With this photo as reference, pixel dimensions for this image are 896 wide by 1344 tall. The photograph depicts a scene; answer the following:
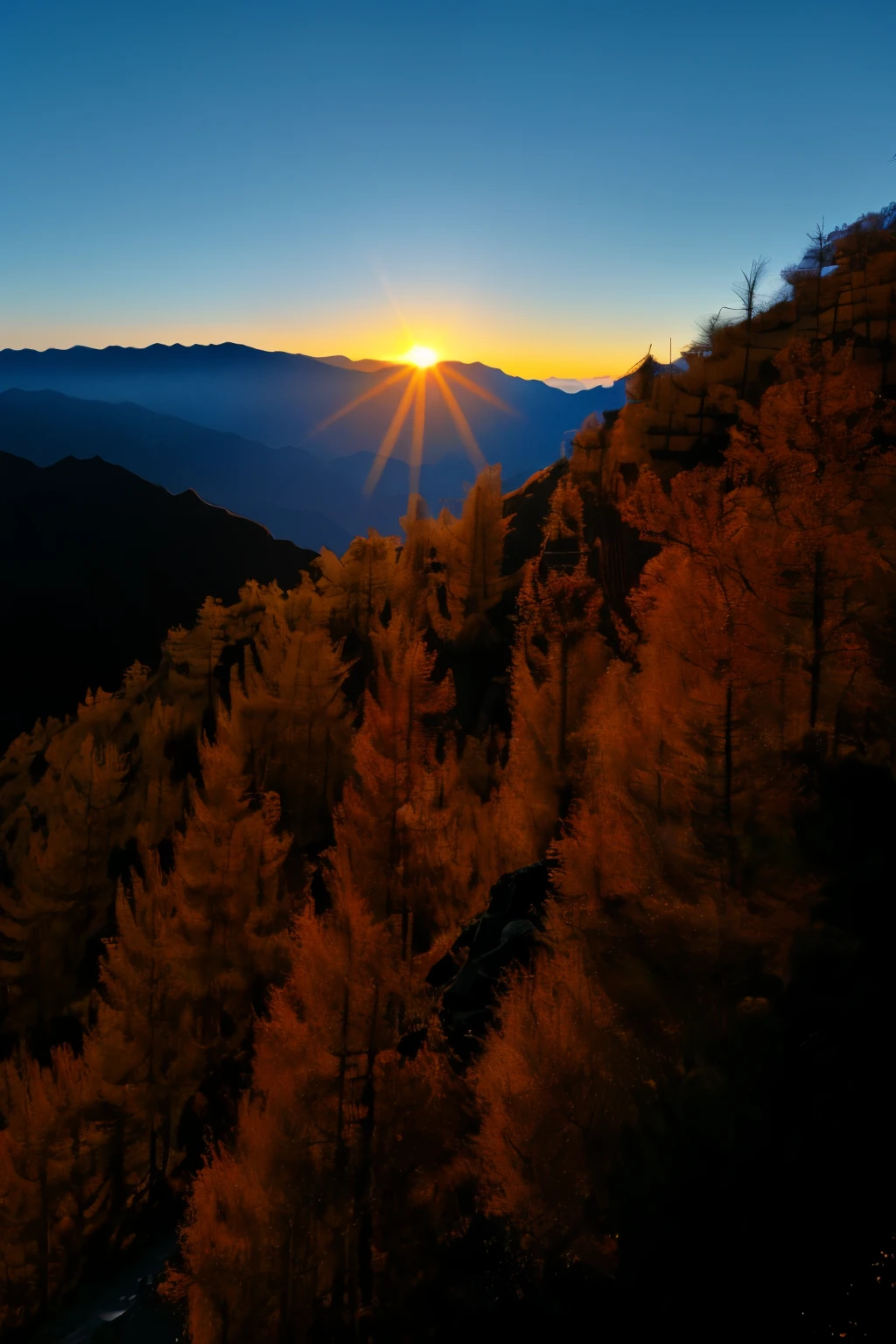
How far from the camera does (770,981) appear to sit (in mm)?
11945

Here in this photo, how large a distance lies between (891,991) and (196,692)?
46.8m

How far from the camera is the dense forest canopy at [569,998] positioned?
11156mm

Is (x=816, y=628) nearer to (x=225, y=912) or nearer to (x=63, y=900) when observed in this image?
(x=225, y=912)

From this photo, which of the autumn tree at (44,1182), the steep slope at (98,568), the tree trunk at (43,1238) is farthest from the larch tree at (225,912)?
the steep slope at (98,568)

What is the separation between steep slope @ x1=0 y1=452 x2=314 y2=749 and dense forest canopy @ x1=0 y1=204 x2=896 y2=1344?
74929 mm

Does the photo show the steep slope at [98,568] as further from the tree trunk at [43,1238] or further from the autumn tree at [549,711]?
the autumn tree at [549,711]

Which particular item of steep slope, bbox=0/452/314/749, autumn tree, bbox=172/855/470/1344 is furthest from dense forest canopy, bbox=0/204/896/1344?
steep slope, bbox=0/452/314/749

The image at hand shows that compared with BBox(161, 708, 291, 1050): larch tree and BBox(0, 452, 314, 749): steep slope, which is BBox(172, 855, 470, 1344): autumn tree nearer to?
BBox(161, 708, 291, 1050): larch tree

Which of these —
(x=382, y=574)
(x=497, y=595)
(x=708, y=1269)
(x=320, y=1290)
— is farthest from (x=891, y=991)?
(x=382, y=574)

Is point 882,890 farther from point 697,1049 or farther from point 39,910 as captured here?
point 39,910

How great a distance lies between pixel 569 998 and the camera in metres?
14.0

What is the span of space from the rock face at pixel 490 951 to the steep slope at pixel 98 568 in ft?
281

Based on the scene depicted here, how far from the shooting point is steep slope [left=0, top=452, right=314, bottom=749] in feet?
321

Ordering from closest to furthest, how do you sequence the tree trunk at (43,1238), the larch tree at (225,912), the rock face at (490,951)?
the rock face at (490,951) < the tree trunk at (43,1238) < the larch tree at (225,912)
